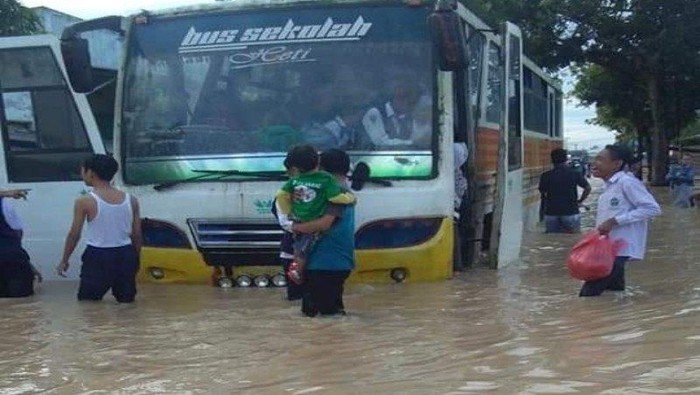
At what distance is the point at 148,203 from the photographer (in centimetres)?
914

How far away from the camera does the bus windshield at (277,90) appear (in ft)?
29.0

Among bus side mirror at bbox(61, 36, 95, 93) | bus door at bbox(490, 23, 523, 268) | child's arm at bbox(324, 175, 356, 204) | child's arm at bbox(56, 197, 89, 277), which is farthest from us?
bus door at bbox(490, 23, 523, 268)

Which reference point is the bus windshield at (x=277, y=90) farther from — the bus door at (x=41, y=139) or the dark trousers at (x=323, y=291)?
the dark trousers at (x=323, y=291)

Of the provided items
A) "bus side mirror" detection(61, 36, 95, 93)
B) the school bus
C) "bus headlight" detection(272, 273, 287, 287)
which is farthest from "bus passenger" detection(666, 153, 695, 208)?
"bus side mirror" detection(61, 36, 95, 93)

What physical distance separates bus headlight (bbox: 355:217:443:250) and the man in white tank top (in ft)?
5.90

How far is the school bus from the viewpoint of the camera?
8.79m

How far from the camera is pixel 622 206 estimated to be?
7902 millimetres

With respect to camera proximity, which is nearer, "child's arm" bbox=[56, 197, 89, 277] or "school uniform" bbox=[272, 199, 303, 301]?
"school uniform" bbox=[272, 199, 303, 301]

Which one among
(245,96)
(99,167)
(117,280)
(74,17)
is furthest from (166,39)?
(74,17)

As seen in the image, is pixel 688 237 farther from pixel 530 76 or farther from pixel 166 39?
pixel 166 39

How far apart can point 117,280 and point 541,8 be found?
92.7ft

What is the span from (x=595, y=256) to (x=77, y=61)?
448cm

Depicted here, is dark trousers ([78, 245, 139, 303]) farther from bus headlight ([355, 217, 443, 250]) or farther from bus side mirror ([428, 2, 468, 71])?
bus side mirror ([428, 2, 468, 71])

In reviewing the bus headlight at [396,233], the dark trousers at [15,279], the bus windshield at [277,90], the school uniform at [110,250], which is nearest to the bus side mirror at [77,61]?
the bus windshield at [277,90]
